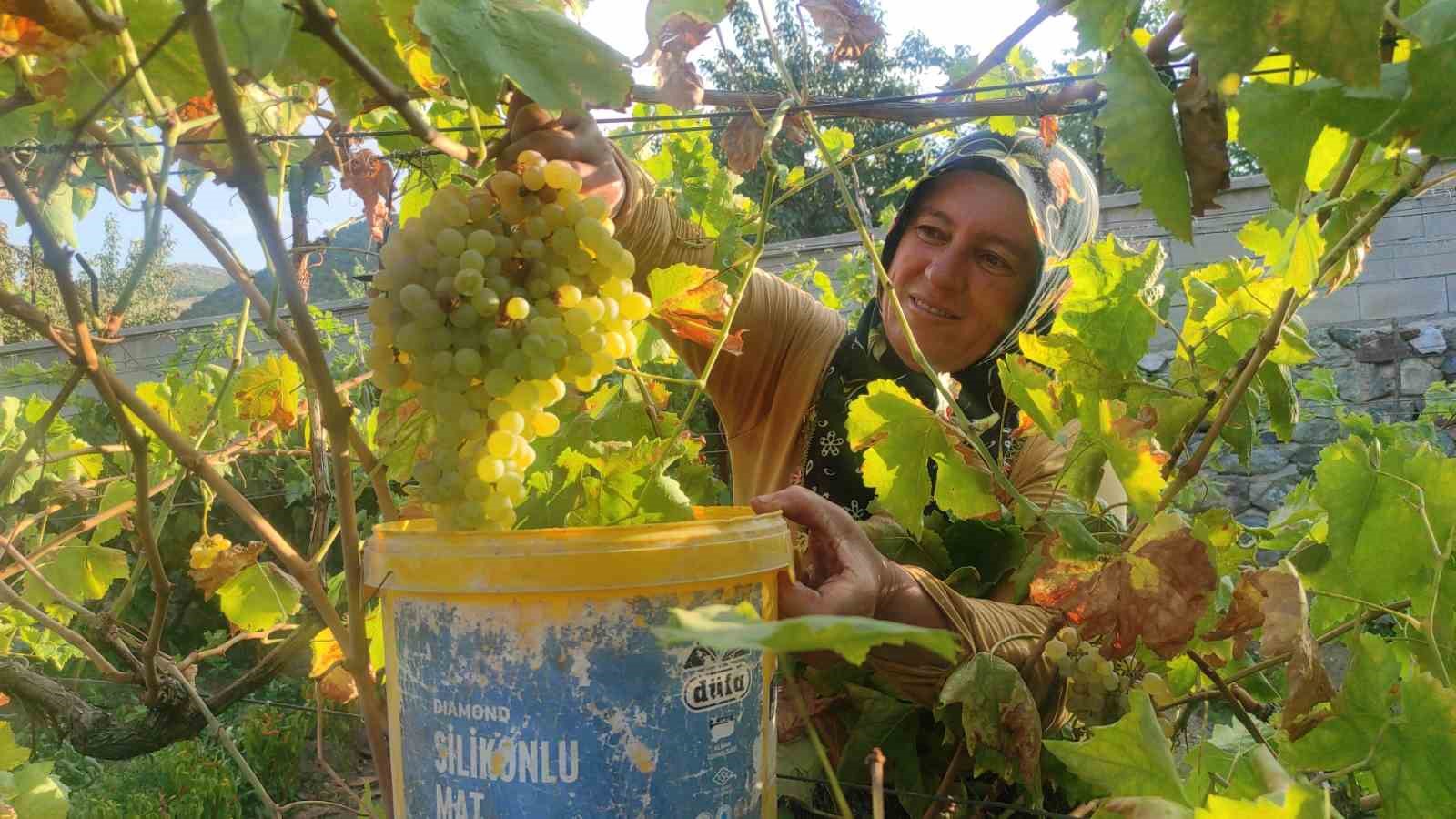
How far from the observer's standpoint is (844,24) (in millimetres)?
995

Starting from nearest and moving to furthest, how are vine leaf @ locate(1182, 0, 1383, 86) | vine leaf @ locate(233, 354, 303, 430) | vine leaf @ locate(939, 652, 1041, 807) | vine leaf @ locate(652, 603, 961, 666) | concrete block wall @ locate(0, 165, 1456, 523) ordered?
vine leaf @ locate(652, 603, 961, 666) < vine leaf @ locate(1182, 0, 1383, 86) < vine leaf @ locate(939, 652, 1041, 807) < vine leaf @ locate(233, 354, 303, 430) < concrete block wall @ locate(0, 165, 1456, 523)

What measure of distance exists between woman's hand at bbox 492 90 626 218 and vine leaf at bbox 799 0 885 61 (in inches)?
10.4

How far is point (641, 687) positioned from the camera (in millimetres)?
597

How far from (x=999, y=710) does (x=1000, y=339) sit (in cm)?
84

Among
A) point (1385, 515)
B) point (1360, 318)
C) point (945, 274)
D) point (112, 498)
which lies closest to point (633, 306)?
point (1385, 515)

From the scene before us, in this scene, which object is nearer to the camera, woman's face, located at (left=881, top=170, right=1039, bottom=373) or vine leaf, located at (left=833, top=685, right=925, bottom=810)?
vine leaf, located at (left=833, top=685, right=925, bottom=810)

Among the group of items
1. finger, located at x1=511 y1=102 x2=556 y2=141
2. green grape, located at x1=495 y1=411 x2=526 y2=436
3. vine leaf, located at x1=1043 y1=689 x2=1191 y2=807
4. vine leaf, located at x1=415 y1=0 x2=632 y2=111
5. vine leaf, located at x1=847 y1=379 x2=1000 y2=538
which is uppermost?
vine leaf, located at x1=415 y1=0 x2=632 y2=111

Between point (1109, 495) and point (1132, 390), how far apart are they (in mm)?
605

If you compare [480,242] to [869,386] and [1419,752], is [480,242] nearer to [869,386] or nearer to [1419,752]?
[869,386]

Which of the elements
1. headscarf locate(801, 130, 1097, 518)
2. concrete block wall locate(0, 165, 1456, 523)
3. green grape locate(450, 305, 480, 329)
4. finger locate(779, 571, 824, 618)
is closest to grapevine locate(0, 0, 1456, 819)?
green grape locate(450, 305, 480, 329)

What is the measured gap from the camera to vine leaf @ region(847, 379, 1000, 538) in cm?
91

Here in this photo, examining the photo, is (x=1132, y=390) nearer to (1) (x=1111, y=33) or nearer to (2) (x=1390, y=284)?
(1) (x=1111, y=33)

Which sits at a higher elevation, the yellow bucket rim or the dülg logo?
the yellow bucket rim

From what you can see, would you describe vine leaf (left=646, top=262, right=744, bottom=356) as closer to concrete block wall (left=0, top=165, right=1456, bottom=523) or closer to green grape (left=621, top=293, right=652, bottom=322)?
green grape (left=621, top=293, right=652, bottom=322)
